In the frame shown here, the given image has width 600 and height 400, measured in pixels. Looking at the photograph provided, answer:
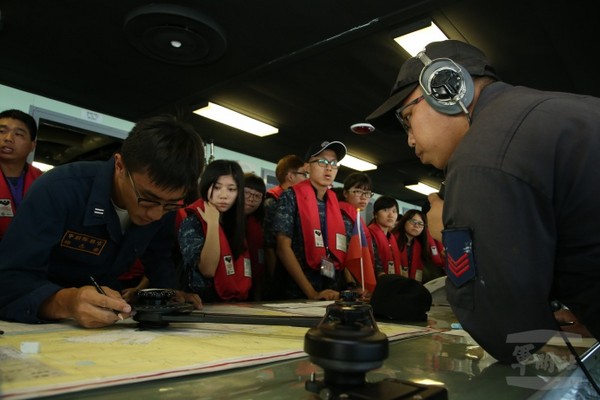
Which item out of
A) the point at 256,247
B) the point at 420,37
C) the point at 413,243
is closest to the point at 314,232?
the point at 256,247

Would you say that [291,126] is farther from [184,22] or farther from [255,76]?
[184,22]

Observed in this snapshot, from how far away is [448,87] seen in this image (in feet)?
2.96

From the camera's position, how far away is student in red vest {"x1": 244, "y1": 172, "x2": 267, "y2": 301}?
2.63 meters

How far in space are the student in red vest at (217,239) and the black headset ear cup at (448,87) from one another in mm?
1350

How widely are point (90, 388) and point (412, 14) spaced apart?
258cm

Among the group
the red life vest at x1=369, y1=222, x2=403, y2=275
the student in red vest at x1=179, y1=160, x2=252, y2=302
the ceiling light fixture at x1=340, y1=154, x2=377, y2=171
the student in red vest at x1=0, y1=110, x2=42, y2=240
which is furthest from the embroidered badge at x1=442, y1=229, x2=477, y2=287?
the ceiling light fixture at x1=340, y1=154, x2=377, y2=171

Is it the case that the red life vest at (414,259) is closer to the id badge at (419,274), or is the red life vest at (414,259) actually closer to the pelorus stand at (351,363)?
the id badge at (419,274)

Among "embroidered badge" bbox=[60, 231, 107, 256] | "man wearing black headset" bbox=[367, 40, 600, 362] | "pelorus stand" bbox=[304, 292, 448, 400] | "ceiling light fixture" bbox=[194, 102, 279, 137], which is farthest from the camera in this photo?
"ceiling light fixture" bbox=[194, 102, 279, 137]

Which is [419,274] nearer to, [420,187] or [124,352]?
[124,352]

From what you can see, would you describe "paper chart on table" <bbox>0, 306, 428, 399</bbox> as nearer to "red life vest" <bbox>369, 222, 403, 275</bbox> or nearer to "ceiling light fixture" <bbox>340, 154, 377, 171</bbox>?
"red life vest" <bbox>369, 222, 403, 275</bbox>

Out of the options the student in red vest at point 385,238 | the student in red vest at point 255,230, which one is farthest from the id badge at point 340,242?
the student in red vest at point 385,238

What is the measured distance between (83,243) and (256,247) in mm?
1568

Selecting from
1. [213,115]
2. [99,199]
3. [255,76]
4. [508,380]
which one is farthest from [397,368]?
[213,115]

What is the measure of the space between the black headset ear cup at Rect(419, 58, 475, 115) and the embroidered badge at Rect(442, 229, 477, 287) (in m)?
0.35
